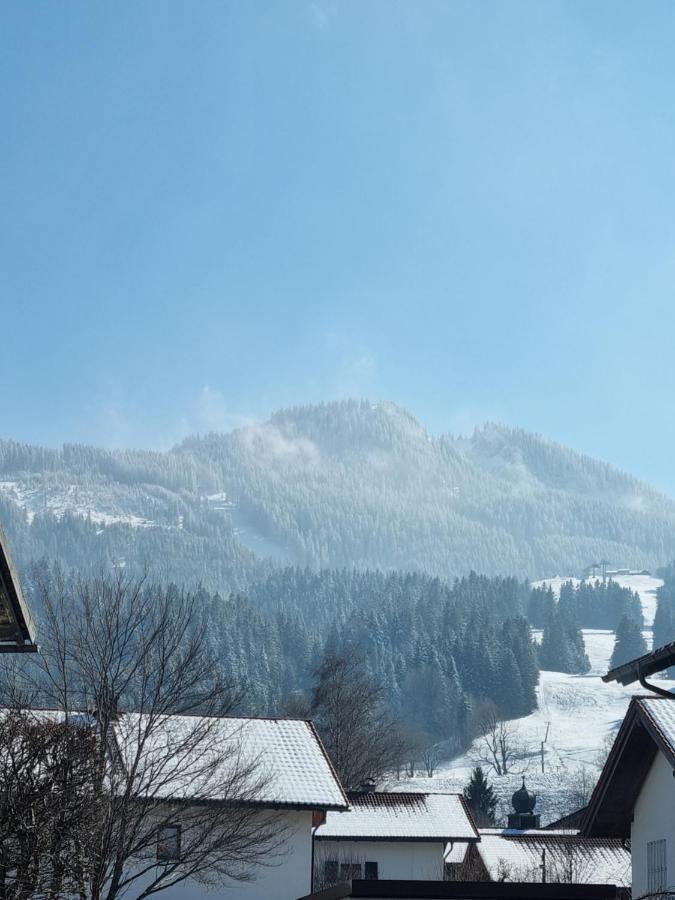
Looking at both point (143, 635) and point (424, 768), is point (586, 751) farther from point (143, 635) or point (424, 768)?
point (143, 635)

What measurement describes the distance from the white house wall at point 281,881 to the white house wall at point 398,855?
42.9ft

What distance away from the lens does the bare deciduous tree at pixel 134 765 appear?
19359 mm

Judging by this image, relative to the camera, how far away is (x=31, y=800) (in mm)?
17734

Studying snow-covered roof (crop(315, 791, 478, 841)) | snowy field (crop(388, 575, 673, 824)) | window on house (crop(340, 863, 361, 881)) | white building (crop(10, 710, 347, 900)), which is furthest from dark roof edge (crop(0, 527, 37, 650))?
snowy field (crop(388, 575, 673, 824))

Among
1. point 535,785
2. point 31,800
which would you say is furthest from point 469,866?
point 535,785

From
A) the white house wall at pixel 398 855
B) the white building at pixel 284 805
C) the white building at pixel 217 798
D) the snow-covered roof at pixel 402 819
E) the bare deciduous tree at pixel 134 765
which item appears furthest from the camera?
the snow-covered roof at pixel 402 819

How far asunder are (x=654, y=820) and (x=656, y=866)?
2.28 feet

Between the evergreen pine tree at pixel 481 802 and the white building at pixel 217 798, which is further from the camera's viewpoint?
the evergreen pine tree at pixel 481 802

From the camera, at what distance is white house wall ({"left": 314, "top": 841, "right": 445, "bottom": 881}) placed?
141ft

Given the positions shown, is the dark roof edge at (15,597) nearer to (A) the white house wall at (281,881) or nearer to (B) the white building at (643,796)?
(B) the white building at (643,796)

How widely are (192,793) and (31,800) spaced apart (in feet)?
26.7

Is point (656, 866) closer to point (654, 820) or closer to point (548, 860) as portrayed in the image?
point (654, 820)

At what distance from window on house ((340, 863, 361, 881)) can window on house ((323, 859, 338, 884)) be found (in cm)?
26

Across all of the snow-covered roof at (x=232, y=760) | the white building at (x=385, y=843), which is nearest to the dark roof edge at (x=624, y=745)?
the snow-covered roof at (x=232, y=760)
